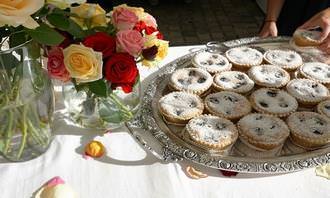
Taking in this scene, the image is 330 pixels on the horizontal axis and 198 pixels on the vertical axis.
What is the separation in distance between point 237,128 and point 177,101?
0.17m

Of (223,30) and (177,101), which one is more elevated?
(177,101)

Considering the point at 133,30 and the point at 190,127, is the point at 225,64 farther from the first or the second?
the point at 133,30

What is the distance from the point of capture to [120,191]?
32.5 inches

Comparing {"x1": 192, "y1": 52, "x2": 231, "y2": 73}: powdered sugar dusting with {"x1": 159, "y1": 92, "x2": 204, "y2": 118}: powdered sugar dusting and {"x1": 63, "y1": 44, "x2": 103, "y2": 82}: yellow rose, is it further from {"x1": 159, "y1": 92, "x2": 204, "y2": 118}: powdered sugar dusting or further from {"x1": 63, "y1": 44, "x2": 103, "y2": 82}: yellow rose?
{"x1": 63, "y1": 44, "x2": 103, "y2": 82}: yellow rose

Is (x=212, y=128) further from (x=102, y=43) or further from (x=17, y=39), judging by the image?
(x=17, y=39)

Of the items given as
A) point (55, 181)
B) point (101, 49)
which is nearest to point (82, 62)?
point (101, 49)

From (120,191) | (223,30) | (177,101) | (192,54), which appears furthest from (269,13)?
(223,30)

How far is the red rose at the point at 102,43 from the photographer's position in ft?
2.54

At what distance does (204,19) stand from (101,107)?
259 cm

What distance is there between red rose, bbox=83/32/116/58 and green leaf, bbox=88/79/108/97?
55mm

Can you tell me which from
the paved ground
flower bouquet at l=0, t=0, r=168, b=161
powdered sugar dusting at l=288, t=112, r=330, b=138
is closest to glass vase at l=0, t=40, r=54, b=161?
flower bouquet at l=0, t=0, r=168, b=161

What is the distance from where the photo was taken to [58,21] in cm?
73

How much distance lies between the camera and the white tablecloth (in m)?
0.83

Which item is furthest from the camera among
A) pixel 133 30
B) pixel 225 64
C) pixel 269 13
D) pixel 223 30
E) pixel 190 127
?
pixel 223 30
